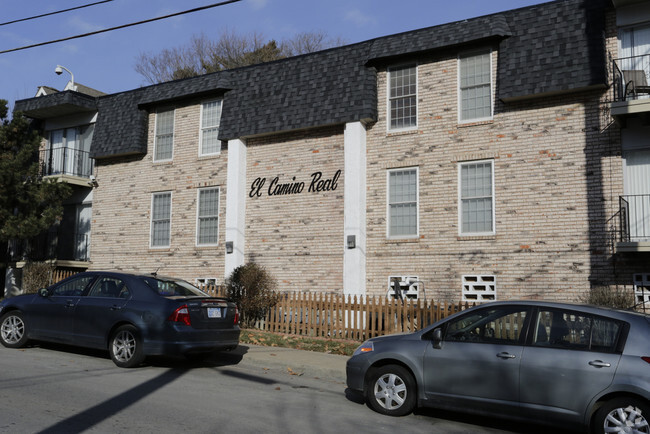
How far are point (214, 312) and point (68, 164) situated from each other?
15.9 m

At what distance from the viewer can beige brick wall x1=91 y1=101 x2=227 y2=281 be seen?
19.4 m

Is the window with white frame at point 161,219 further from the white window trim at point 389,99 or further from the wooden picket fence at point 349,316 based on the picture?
the white window trim at point 389,99

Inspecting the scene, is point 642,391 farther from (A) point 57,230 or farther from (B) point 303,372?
(A) point 57,230

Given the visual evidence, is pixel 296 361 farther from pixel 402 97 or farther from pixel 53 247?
pixel 53 247

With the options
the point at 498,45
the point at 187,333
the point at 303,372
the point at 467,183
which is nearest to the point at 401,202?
the point at 467,183

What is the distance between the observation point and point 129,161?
2152cm

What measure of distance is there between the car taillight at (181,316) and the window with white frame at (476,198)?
27.0 ft

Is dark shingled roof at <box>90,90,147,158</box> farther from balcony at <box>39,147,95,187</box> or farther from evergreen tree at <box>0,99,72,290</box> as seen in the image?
evergreen tree at <box>0,99,72,290</box>

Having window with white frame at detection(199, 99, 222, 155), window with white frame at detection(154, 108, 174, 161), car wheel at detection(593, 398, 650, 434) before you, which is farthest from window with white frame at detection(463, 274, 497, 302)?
window with white frame at detection(154, 108, 174, 161)

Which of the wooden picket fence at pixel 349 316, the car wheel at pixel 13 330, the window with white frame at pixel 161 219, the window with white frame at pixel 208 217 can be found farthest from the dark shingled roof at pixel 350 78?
the car wheel at pixel 13 330

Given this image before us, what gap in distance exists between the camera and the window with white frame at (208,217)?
63.3 feet

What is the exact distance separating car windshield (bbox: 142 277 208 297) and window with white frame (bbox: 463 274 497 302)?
7.28 m

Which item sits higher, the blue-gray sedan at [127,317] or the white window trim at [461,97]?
the white window trim at [461,97]

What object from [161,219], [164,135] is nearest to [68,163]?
[164,135]
